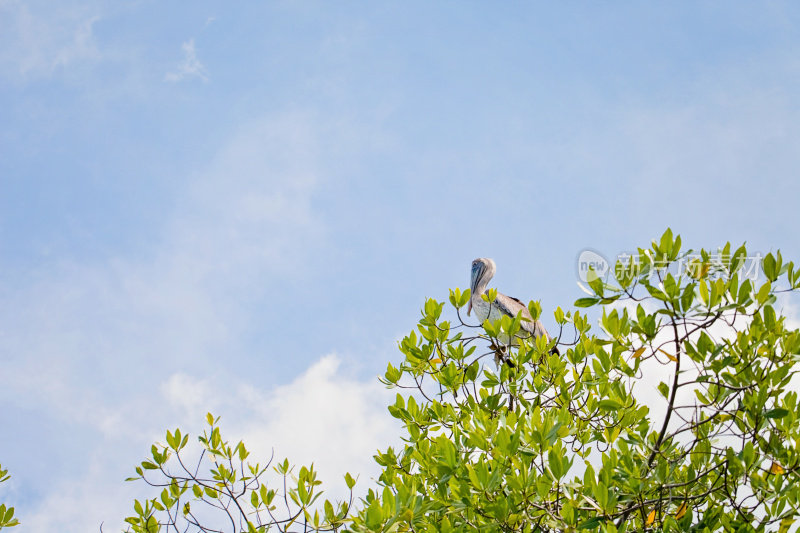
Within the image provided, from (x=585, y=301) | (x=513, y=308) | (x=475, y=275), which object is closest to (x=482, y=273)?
(x=475, y=275)

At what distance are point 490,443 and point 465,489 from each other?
0.38m

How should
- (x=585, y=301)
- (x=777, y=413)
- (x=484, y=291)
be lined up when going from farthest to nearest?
1. (x=484, y=291)
2. (x=777, y=413)
3. (x=585, y=301)

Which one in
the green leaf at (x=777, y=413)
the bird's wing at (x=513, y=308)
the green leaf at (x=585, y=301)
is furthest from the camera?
the bird's wing at (x=513, y=308)

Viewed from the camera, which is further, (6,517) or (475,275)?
(475,275)

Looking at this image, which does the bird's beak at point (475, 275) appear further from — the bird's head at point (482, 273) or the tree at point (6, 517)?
the tree at point (6, 517)

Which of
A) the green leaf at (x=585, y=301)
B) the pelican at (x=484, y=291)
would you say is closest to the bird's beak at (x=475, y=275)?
the pelican at (x=484, y=291)

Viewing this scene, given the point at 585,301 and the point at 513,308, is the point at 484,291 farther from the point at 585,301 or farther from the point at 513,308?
the point at 585,301

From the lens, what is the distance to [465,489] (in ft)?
13.4

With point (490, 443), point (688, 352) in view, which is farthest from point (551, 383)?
Result: point (688, 352)

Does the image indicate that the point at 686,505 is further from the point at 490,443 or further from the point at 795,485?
the point at 490,443

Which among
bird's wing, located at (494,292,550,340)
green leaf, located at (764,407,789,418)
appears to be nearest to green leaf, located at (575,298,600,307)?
green leaf, located at (764,407,789,418)

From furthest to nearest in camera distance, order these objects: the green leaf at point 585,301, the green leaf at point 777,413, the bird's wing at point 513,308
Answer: the bird's wing at point 513,308 → the green leaf at point 777,413 → the green leaf at point 585,301

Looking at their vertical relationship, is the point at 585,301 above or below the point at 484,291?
below

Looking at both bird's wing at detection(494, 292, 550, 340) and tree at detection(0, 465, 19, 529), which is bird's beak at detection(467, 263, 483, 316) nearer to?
bird's wing at detection(494, 292, 550, 340)
